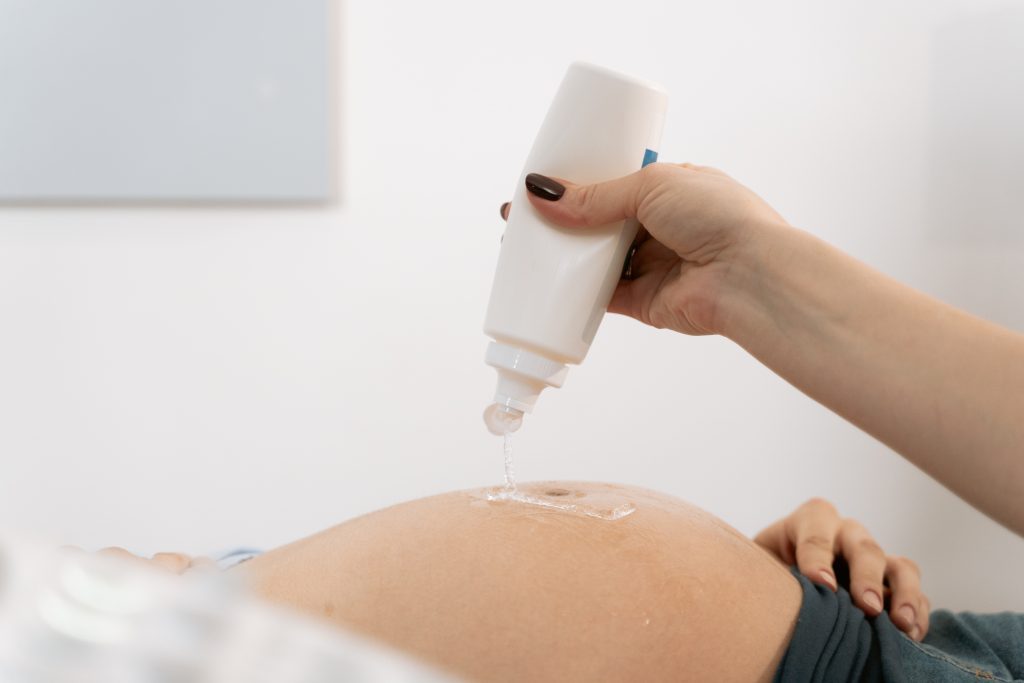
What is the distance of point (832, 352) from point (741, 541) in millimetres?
297

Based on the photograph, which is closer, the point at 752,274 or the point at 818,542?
the point at 752,274

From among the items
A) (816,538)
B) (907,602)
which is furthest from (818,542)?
(907,602)

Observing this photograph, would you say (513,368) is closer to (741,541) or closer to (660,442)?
(741,541)

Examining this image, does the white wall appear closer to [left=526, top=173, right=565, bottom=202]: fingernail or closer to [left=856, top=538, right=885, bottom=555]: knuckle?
[left=856, top=538, right=885, bottom=555]: knuckle

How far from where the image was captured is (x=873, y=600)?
0.90 m

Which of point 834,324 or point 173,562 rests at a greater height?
point 834,324

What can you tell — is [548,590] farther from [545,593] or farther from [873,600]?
[873,600]

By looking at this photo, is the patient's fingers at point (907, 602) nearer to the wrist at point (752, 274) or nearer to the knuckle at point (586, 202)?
the wrist at point (752, 274)

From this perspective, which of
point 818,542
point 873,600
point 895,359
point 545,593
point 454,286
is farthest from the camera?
point 454,286

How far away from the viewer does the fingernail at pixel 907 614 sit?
93 cm

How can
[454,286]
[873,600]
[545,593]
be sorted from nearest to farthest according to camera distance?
[545,593], [873,600], [454,286]

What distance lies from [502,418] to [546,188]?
23 cm

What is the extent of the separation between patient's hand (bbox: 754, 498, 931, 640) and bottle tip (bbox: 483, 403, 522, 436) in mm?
367

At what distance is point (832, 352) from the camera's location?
736 mm
